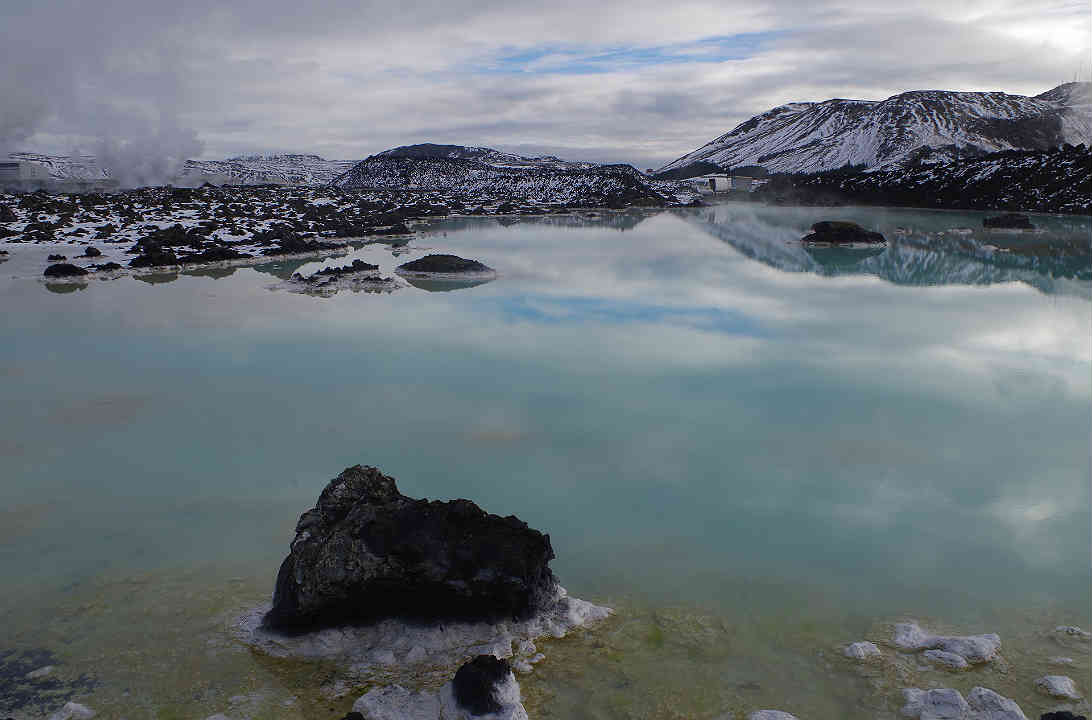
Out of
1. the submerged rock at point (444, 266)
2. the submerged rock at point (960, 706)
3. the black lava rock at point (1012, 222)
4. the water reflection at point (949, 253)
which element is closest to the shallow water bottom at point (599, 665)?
the submerged rock at point (960, 706)

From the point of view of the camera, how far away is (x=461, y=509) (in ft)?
18.2

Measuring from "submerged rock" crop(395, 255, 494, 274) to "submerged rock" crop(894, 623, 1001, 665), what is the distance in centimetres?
1968

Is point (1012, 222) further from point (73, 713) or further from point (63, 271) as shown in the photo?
point (73, 713)

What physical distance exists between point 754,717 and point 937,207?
66.5 metres

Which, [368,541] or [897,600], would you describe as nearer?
[368,541]

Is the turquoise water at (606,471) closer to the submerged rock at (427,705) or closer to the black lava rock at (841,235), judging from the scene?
the submerged rock at (427,705)

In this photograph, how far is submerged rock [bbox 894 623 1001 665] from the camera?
16.6ft

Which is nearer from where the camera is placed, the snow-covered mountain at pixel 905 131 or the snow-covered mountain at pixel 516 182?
the snow-covered mountain at pixel 516 182

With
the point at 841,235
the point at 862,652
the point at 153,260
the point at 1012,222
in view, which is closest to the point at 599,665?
the point at 862,652

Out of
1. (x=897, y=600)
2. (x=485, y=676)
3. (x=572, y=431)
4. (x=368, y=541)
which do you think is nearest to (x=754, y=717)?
(x=485, y=676)

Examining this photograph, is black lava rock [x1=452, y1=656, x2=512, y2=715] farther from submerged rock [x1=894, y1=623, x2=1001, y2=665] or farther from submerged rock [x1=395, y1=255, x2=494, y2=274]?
submerged rock [x1=395, y1=255, x2=494, y2=274]

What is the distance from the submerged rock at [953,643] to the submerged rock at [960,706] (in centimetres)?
46

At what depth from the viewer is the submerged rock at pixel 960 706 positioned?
4422 mm

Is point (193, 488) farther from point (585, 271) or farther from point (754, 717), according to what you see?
point (585, 271)
